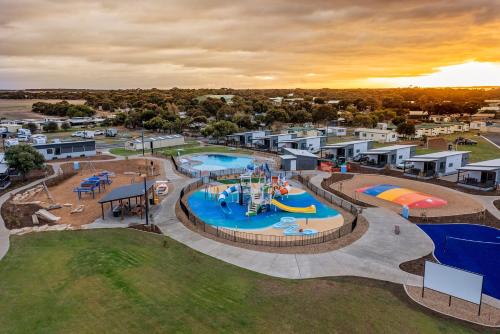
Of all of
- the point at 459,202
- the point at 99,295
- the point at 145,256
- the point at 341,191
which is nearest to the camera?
the point at 99,295

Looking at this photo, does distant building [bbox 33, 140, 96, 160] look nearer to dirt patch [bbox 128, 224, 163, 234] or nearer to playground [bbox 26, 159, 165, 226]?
playground [bbox 26, 159, 165, 226]

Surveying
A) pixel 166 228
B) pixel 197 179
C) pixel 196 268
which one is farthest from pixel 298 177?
pixel 196 268

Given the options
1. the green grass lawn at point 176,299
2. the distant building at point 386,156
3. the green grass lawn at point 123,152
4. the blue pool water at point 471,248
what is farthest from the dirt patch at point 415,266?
the green grass lawn at point 123,152

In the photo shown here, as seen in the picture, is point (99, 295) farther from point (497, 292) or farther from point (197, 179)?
point (197, 179)

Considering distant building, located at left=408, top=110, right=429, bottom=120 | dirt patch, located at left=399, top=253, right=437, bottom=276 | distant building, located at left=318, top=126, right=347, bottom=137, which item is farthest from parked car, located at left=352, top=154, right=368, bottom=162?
distant building, located at left=408, top=110, right=429, bottom=120

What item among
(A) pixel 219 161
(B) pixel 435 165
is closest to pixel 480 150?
(B) pixel 435 165

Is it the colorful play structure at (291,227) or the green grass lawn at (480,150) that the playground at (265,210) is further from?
the green grass lawn at (480,150)
